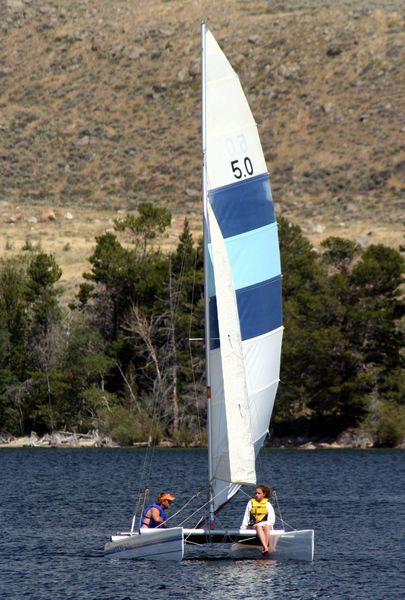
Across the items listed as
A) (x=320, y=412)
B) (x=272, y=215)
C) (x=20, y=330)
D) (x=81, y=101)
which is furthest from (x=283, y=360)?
(x=81, y=101)

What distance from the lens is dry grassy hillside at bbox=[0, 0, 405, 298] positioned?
125500mm

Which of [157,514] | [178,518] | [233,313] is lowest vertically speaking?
[157,514]

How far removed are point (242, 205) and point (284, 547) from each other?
26.5 feet

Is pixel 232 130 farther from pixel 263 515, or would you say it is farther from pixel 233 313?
pixel 263 515

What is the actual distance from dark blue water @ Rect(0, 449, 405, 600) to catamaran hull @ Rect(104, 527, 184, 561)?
283mm

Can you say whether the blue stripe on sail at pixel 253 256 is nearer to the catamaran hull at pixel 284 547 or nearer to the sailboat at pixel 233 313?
the sailboat at pixel 233 313

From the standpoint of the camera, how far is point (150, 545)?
3456 cm

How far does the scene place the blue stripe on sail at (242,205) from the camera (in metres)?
34.9

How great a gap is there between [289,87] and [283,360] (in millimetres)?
65974

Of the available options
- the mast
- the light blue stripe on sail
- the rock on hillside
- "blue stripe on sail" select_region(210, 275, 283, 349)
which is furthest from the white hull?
the rock on hillside

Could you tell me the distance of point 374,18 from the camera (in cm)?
14962

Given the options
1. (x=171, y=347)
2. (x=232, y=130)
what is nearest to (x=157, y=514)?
(x=232, y=130)

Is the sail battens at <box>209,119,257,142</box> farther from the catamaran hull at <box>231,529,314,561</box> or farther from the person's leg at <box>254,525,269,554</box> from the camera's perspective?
the catamaran hull at <box>231,529,314,561</box>

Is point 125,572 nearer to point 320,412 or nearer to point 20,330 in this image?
point 320,412
